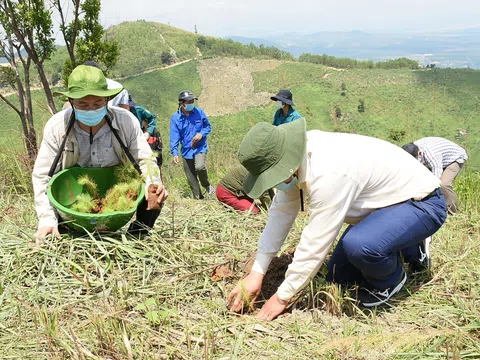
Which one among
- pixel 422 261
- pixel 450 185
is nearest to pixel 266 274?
pixel 422 261

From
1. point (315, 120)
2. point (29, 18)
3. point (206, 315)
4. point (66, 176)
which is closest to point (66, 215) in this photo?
point (66, 176)

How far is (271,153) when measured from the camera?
180cm

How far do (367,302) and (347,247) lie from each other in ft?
1.27

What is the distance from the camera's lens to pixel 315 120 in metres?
43.2

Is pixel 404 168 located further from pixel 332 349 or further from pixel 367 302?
pixel 332 349

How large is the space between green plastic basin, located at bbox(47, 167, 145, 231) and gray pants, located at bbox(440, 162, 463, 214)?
9.30 feet

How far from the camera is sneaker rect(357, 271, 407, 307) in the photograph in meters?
2.24

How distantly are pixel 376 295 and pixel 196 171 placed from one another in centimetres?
377

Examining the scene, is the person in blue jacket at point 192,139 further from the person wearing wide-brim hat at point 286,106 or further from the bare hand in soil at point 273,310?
the bare hand in soil at point 273,310

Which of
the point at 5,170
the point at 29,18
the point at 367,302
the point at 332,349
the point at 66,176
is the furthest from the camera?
the point at 29,18

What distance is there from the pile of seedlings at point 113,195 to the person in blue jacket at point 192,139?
285 cm

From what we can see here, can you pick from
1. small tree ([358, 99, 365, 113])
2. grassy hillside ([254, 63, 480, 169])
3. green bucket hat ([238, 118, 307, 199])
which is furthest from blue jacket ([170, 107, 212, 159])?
small tree ([358, 99, 365, 113])

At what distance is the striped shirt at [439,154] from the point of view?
4.08m

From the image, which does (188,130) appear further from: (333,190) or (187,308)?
(333,190)
